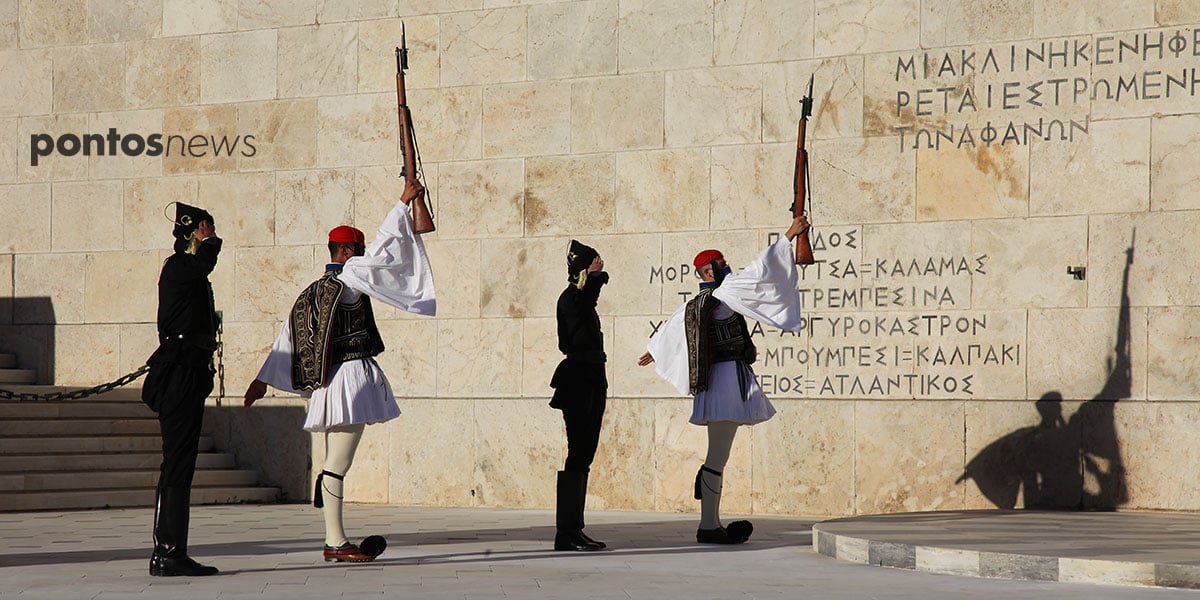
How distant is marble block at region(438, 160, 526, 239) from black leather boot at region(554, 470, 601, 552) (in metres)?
5.20

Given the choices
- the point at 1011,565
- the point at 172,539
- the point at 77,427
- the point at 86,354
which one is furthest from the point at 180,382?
the point at 86,354

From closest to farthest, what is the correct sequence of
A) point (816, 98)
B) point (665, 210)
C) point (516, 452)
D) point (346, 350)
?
point (346, 350) → point (816, 98) → point (665, 210) → point (516, 452)

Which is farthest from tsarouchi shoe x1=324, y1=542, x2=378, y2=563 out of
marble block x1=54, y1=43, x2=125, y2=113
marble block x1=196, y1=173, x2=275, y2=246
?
marble block x1=54, y1=43, x2=125, y2=113

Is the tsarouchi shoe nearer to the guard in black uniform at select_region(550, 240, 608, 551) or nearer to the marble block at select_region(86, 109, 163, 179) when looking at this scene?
the guard in black uniform at select_region(550, 240, 608, 551)

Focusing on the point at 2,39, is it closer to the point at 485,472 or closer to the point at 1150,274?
the point at 485,472

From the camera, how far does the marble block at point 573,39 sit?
1528 cm

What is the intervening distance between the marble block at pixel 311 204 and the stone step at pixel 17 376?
3.24 meters

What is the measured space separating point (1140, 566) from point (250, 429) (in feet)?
33.1

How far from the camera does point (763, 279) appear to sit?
1111cm

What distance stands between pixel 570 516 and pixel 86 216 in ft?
28.8

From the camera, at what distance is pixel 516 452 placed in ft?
50.0

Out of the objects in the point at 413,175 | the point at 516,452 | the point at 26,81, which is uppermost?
the point at 26,81

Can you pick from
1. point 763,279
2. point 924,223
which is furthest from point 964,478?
point 763,279

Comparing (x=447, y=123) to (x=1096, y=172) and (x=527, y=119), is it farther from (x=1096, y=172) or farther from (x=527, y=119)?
(x=1096, y=172)
